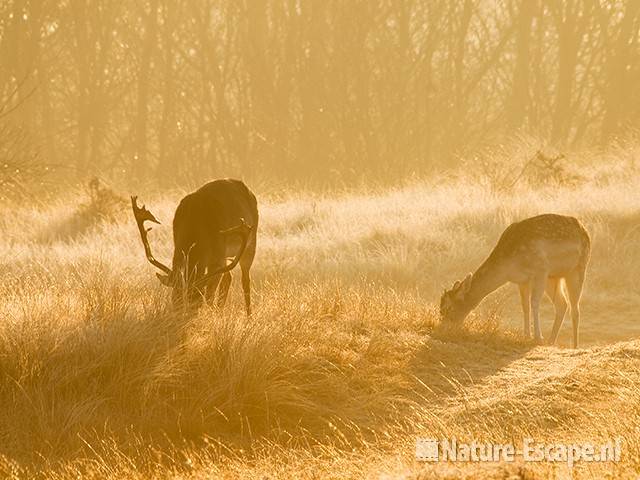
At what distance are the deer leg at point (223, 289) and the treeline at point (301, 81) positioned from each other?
27.3m

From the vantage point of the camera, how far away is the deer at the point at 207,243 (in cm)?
1019

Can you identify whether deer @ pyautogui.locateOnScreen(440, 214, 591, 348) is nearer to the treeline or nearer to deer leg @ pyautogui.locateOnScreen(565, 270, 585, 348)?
deer leg @ pyautogui.locateOnScreen(565, 270, 585, 348)

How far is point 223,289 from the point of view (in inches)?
437

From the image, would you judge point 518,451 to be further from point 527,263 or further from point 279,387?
point 527,263

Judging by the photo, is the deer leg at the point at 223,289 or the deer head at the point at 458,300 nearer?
the deer leg at the point at 223,289

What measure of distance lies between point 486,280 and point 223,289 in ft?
12.2

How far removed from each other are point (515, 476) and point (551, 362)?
5.11 metres

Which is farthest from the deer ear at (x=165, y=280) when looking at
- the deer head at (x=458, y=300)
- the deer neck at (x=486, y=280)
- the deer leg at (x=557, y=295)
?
the deer leg at (x=557, y=295)

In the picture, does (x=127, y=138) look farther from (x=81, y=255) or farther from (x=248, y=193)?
(x=248, y=193)

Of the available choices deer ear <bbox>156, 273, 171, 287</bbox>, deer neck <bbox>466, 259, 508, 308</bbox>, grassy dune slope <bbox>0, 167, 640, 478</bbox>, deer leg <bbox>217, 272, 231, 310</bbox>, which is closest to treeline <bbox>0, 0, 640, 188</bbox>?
deer neck <bbox>466, 259, 508, 308</bbox>

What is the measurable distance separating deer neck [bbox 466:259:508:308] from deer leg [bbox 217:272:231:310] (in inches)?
135

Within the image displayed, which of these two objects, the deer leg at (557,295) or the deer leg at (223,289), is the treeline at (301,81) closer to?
the deer leg at (557,295)

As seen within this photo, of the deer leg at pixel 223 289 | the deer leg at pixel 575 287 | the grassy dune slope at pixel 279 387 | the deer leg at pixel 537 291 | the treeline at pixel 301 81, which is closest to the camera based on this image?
the grassy dune slope at pixel 279 387

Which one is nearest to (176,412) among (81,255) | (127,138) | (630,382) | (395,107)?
(630,382)
